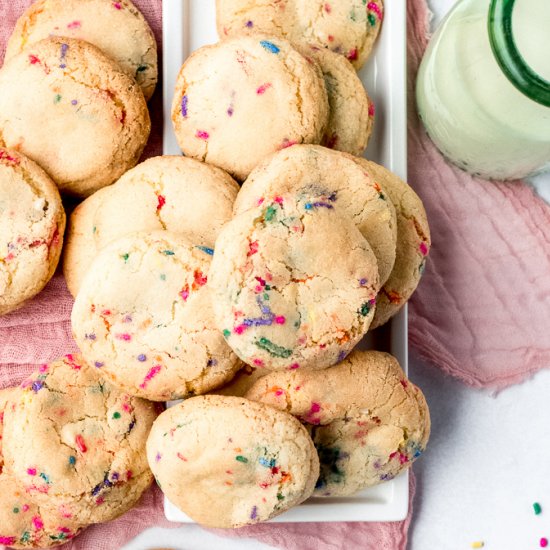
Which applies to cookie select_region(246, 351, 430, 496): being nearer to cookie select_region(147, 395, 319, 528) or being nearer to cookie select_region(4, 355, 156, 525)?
cookie select_region(147, 395, 319, 528)

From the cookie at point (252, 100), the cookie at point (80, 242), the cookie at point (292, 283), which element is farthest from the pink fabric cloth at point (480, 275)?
the cookie at point (80, 242)

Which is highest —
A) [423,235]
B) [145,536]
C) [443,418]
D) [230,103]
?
[230,103]

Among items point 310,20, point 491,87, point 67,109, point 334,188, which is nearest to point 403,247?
point 334,188

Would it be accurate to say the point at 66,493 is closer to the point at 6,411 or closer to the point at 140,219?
the point at 6,411

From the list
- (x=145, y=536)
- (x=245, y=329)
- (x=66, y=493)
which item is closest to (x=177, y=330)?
(x=245, y=329)

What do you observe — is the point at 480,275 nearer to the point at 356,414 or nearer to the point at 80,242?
the point at 356,414

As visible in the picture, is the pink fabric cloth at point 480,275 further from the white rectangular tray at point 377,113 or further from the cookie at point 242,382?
the cookie at point 242,382

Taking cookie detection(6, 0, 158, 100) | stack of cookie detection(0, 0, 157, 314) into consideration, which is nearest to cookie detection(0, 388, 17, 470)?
stack of cookie detection(0, 0, 157, 314)
